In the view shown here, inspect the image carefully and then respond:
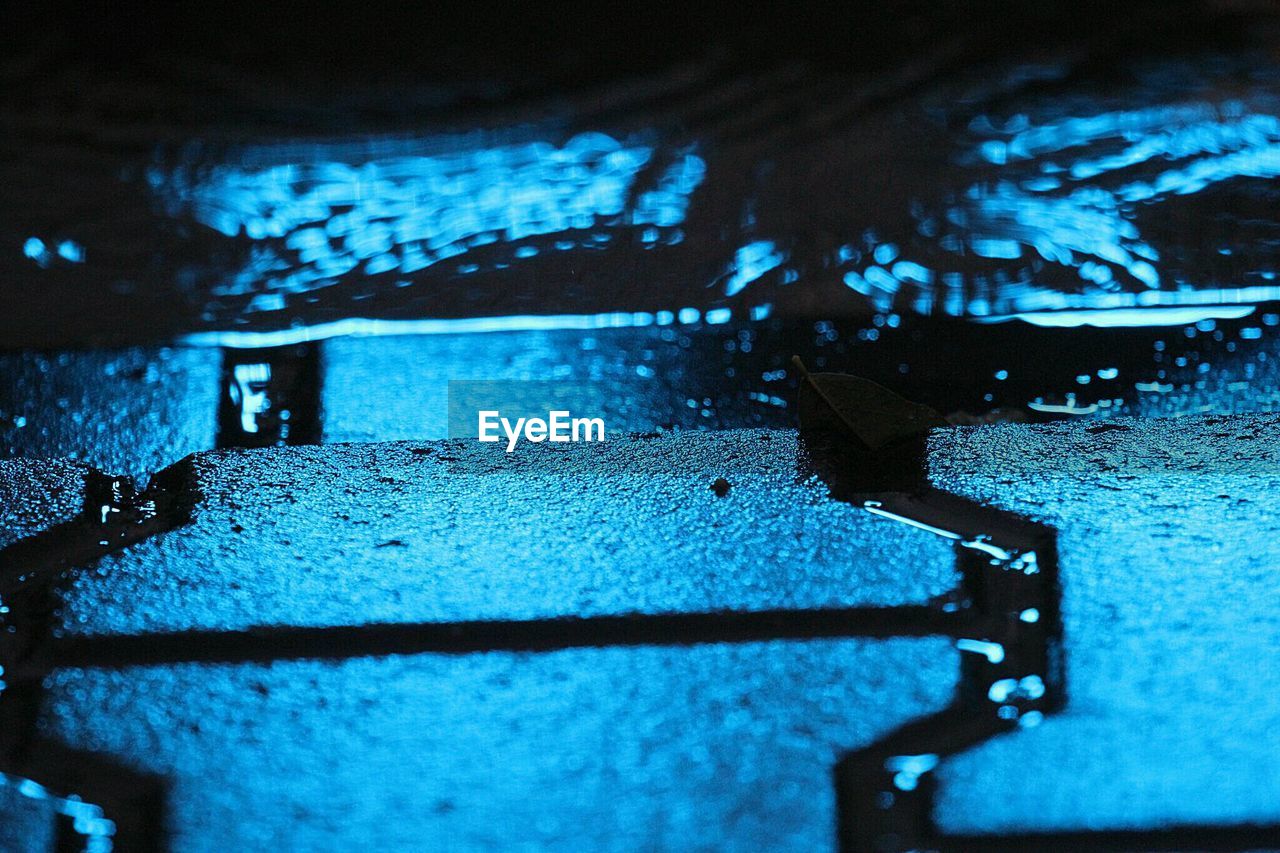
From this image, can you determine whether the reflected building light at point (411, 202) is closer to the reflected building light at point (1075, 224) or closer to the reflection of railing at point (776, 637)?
the reflected building light at point (1075, 224)

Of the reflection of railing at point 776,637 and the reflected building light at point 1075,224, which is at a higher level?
the reflected building light at point 1075,224

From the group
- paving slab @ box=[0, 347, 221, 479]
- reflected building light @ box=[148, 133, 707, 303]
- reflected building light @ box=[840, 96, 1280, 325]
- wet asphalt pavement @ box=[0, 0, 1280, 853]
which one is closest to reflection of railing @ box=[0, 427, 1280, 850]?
wet asphalt pavement @ box=[0, 0, 1280, 853]

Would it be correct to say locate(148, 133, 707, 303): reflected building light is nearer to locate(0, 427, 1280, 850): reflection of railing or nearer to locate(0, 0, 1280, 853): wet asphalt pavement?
locate(0, 0, 1280, 853): wet asphalt pavement

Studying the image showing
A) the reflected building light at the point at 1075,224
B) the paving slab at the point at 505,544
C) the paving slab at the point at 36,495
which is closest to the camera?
the paving slab at the point at 505,544

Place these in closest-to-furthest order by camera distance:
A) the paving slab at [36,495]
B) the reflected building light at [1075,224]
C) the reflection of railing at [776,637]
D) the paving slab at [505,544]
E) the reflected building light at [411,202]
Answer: the reflection of railing at [776,637] → the paving slab at [505,544] → the paving slab at [36,495] → the reflected building light at [1075,224] → the reflected building light at [411,202]

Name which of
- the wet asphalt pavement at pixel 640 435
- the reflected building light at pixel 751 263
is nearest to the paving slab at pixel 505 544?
the wet asphalt pavement at pixel 640 435
